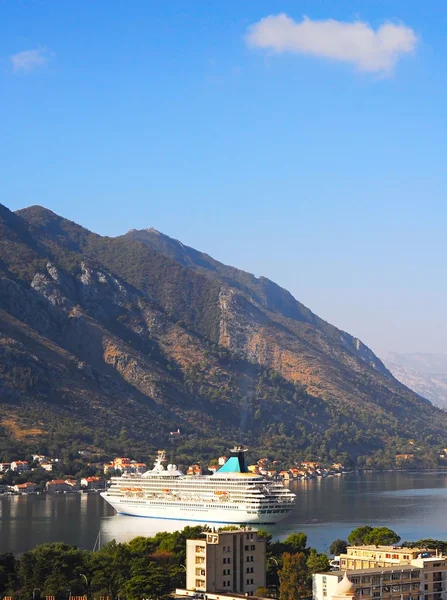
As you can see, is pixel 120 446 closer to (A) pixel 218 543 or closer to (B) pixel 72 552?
(B) pixel 72 552

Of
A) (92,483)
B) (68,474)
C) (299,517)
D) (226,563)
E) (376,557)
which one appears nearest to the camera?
(226,563)

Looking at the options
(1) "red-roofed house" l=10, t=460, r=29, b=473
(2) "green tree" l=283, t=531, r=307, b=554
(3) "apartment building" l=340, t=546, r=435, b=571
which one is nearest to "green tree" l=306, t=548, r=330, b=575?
(3) "apartment building" l=340, t=546, r=435, b=571

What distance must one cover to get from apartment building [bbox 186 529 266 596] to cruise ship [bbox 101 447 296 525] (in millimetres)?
50285

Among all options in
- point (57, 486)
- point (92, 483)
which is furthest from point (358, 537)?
point (92, 483)

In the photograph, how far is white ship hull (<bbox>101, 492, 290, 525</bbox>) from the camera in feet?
320

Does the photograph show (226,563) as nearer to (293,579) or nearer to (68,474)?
(293,579)

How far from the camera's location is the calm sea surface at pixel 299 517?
7925cm

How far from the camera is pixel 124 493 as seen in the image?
106625 mm

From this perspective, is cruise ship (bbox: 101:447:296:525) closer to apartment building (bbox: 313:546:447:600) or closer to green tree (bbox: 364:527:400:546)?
green tree (bbox: 364:527:400:546)

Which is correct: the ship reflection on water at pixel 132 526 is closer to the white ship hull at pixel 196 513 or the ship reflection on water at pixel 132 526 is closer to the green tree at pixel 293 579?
the white ship hull at pixel 196 513

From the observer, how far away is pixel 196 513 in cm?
10075

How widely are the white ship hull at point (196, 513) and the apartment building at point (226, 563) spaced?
164 ft

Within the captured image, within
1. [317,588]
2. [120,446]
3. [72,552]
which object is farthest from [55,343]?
[317,588]

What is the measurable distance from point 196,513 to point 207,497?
1.92m
